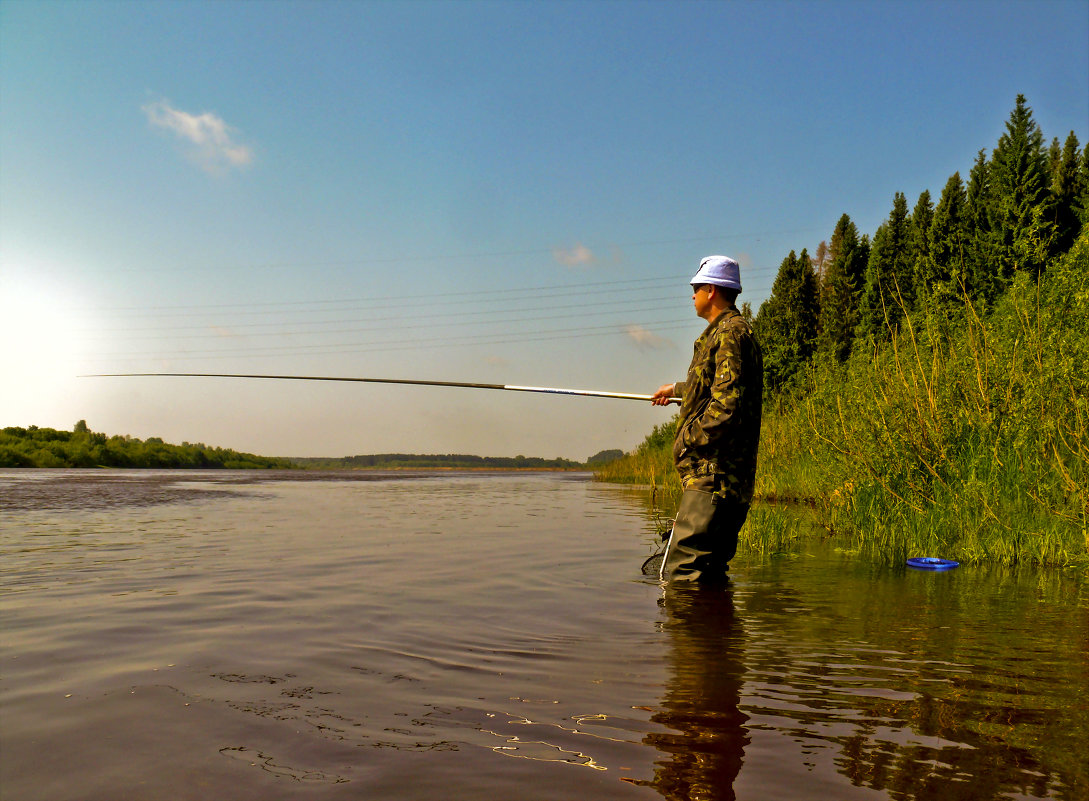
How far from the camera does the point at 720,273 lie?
17.7 ft

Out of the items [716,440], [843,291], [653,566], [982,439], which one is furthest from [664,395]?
[843,291]

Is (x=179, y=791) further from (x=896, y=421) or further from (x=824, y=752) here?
(x=896, y=421)

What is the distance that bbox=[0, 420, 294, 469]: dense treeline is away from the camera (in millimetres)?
47531

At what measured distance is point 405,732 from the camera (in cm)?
279

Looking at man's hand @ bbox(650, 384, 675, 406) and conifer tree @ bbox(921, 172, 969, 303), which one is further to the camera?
conifer tree @ bbox(921, 172, 969, 303)

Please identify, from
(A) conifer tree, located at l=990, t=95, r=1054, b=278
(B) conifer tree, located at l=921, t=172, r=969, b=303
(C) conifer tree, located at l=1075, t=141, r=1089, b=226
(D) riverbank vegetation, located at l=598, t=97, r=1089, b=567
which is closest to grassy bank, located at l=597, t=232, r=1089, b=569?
(D) riverbank vegetation, located at l=598, t=97, r=1089, b=567

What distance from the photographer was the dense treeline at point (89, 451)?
156 ft

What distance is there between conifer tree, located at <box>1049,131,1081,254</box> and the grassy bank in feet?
139

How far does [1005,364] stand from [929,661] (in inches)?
250

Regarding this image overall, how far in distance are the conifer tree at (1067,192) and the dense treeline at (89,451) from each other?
5984 centimetres

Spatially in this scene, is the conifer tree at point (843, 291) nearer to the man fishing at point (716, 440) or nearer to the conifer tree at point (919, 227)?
the conifer tree at point (919, 227)

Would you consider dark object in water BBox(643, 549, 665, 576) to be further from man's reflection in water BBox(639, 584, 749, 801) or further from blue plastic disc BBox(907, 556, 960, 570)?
blue plastic disc BBox(907, 556, 960, 570)

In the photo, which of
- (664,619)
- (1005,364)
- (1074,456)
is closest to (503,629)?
(664,619)

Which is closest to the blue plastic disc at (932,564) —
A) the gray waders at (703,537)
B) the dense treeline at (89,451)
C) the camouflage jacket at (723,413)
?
the gray waders at (703,537)
